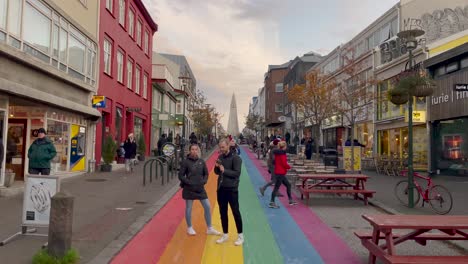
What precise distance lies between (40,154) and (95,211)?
1.94 meters

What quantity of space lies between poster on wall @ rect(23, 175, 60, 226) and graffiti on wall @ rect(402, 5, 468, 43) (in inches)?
956

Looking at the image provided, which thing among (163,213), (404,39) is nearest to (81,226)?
(163,213)

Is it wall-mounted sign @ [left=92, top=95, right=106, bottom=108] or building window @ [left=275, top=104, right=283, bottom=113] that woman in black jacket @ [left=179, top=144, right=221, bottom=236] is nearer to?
wall-mounted sign @ [left=92, top=95, right=106, bottom=108]

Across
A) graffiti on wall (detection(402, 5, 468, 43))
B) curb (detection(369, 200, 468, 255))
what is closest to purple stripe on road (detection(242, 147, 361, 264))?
curb (detection(369, 200, 468, 255))

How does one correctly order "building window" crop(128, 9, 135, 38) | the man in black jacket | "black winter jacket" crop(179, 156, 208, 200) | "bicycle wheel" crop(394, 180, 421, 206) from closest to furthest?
the man in black jacket
"black winter jacket" crop(179, 156, 208, 200)
"bicycle wheel" crop(394, 180, 421, 206)
"building window" crop(128, 9, 135, 38)

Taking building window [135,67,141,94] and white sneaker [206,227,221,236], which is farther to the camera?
building window [135,67,141,94]

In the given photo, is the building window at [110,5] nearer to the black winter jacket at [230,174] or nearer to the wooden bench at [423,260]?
the black winter jacket at [230,174]

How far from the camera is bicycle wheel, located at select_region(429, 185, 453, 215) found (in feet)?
30.9

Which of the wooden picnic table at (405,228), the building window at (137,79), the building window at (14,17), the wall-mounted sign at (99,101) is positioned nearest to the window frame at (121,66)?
the building window at (137,79)

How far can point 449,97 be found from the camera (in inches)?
695

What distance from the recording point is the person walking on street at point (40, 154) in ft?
30.5

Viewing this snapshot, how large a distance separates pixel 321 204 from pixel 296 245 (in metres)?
4.51

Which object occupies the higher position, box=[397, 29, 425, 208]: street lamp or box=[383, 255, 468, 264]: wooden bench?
box=[397, 29, 425, 208]: street lamp

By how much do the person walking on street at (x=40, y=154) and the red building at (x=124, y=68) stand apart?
415 inches
